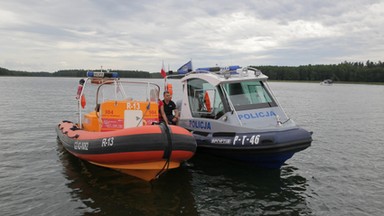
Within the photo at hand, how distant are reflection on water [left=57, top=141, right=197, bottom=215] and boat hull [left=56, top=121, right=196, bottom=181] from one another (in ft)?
1.37

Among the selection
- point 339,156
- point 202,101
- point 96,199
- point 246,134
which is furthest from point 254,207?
point 339,156

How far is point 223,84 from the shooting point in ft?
30.9

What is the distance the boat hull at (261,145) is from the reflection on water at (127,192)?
118 centimetres

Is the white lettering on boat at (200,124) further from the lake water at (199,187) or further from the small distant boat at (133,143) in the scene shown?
the small distant boat at (133,143)

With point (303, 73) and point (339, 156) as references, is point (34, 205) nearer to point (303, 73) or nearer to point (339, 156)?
point (339, 156)

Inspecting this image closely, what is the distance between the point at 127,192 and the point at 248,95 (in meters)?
4.19

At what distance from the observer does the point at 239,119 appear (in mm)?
8773

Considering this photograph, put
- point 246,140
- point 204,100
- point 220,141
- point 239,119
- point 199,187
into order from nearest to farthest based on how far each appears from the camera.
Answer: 1. point 199,187
2. point 246,140
3. point 220,141
4. point 239,119
5. point 204,100

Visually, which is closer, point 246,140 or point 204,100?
point 246,140

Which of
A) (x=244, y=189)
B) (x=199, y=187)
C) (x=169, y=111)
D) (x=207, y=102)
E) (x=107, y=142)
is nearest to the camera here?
(x=107, y=142)

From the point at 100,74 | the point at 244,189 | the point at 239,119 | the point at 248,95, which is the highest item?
the point at 100,74

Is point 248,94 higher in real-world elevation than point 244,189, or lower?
higher

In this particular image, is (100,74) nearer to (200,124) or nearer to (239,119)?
(200,124)

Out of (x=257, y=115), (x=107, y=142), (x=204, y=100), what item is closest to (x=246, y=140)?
(x=257, y=115)
